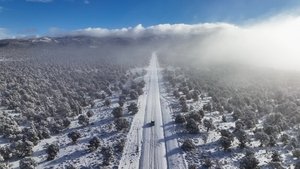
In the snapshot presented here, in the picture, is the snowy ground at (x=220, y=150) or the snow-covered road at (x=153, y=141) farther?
the snowy ground at (x=220, y=150)

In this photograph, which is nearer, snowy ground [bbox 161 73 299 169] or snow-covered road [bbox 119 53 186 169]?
snow-covered road [bbox 119 53 186 169]

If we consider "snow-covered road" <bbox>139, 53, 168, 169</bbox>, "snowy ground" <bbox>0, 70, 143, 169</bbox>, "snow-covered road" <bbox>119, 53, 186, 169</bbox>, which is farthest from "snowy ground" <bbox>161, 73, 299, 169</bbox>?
"snowy ground" <bbox>0, 70, 143, 169</bbox>

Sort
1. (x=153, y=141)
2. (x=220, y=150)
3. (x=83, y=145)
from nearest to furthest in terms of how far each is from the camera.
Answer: (x=220, y=150) → (x=83, y=145) → (x=153, y=141)

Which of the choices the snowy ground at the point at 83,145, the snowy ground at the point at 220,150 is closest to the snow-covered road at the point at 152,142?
the snowy ground at the point at 220,150

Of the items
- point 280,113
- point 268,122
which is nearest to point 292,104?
point 280,113

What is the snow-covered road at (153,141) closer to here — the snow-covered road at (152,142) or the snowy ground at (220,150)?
the snow-covered road at (152,142)

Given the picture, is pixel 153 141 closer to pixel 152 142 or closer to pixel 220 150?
pixel 152 142

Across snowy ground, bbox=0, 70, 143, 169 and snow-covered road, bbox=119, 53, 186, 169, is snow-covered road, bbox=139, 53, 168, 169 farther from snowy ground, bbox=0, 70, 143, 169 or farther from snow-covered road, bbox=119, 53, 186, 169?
snowy ground, bbox=0, 70, 143, 169

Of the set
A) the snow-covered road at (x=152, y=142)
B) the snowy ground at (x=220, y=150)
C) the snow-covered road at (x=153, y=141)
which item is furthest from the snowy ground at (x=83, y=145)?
the snowy ground at (x=220, y=150)

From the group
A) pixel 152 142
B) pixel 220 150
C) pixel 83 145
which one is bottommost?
pixel 220 150

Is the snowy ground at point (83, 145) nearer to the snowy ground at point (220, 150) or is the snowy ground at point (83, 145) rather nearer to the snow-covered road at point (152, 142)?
the snow-covered road at point (152, 142)

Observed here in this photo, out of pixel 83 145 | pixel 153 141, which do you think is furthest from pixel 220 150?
pixel 83 145
